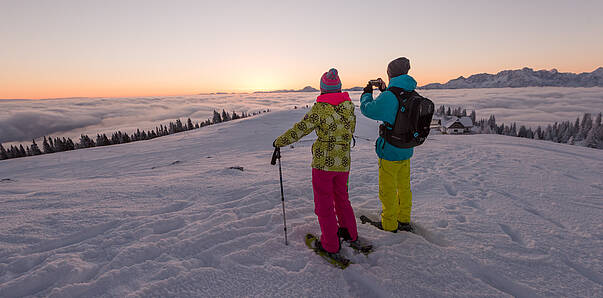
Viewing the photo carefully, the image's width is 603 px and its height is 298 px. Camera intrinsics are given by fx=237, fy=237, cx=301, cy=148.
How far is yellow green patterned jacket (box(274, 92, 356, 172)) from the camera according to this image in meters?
3.35

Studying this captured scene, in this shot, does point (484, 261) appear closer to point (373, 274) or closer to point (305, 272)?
point (373, 274)

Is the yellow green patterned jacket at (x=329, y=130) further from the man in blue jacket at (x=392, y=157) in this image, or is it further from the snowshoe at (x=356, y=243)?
the snowshoe at (x=356, y=243)

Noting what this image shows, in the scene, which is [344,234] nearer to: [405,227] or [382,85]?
[405,227]

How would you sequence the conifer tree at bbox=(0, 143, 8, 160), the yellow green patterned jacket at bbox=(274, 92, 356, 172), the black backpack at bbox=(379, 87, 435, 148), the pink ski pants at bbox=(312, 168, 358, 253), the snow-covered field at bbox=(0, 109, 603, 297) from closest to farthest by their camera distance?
the snow-covered field at bbox=(0, 109, 603, 297) → the yellow green patterned jacket at bbox=(274, 92, 356, 172) → the pink ski pants at bbox=(312, 168, 358, 253) → the black backpack at bbox=(379, 87, 435, 148) → the conifer tree at bbox=(0, 143, 8, 160)

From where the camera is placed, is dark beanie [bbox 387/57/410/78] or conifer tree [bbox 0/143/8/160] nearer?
dark beanie [bbox 387/57/410/78]

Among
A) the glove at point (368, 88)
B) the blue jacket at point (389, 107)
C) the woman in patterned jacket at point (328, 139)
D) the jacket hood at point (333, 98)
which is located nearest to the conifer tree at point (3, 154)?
the woman in patterned jacket at point (328, 139)

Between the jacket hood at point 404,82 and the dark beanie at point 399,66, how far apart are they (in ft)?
0.32

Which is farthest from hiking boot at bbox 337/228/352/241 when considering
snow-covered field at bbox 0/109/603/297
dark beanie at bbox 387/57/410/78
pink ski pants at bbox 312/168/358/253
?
dark beanie at bbox 387/57/410/78

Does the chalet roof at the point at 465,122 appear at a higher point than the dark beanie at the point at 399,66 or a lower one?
lower

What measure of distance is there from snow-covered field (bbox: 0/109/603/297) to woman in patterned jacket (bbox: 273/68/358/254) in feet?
2.35

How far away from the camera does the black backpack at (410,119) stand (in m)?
3.68

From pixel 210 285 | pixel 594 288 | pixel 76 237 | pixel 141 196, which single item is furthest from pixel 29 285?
pixel 594 288

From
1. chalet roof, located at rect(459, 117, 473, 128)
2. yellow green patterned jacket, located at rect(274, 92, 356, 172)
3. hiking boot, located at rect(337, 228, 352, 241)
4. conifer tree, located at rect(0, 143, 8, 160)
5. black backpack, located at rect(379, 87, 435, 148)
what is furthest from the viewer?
chalet roof, located at rect(459, 117, 473, 128)

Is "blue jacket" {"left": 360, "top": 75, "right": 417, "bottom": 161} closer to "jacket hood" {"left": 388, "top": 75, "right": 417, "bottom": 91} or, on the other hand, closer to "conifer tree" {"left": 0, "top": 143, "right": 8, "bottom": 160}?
"jacket hood" {"left": 388, "top": 75, "right": 417, "bottom": 91}
